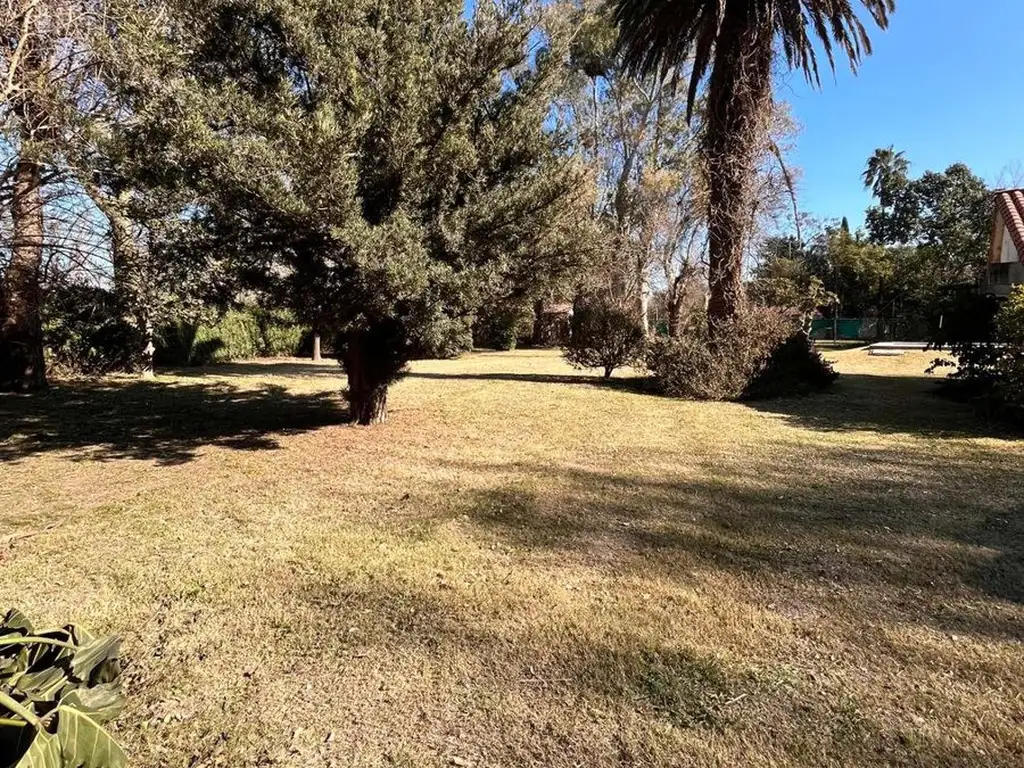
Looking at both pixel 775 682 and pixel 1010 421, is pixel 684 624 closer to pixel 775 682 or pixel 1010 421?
pixel 775 682

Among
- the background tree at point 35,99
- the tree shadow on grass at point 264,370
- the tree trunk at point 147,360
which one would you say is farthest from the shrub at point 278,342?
the background tree at point 35,99

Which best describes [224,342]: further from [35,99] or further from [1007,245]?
[1007,245]

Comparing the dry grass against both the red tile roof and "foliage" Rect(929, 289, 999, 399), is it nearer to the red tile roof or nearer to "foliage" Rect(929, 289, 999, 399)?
"foliage" Rect(929, 289, 999, 399)

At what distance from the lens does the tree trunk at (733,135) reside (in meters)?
10.7

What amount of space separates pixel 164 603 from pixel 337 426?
15.5ft

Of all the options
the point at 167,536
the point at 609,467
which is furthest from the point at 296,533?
the point at 609,467

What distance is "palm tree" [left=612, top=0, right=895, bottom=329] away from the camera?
1076 cm

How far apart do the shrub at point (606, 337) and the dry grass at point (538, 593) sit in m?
6.30

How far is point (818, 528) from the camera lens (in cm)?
432

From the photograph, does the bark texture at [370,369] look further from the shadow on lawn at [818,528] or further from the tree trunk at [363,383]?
the shadow on lawn at [818,528]

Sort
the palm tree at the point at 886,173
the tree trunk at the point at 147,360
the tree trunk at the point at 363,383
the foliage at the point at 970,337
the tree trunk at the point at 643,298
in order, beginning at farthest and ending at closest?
the palm tree at the point at 886,173
the tree trunk at the point at 643,298
the tree trunk at the point at 147,360
the foliage at the point at 970,337
the tree trunk at the point at 363,383

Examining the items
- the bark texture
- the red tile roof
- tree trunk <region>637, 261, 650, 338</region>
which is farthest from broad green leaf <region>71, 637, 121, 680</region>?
the red tile roof

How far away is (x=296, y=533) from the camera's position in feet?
13.9

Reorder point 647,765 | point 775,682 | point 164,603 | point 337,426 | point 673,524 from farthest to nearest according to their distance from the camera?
point 337,426 < point 673,524 < point 164,603 < point 775,682 < point 647,765
